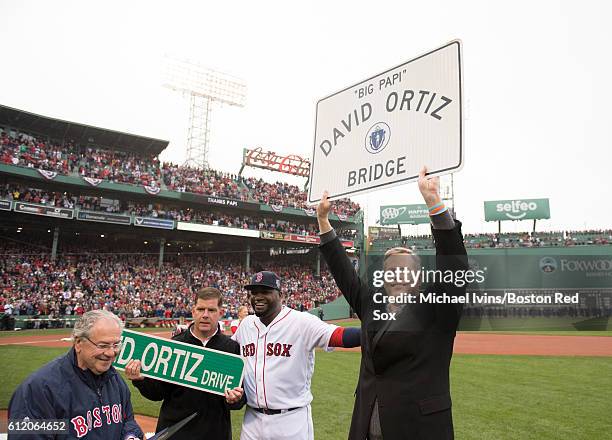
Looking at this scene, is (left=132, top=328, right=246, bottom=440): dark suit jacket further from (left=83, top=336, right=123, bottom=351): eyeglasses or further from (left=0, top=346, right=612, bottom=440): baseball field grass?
(left=0, top=346, right=612, bottom=440): baseball field grass

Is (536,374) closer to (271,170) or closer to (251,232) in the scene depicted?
(251,232)

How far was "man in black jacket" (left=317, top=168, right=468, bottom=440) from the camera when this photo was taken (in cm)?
196

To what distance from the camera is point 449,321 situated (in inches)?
79.8

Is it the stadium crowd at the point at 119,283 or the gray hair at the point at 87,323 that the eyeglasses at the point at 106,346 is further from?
the stadium crowd at the point at 119,283

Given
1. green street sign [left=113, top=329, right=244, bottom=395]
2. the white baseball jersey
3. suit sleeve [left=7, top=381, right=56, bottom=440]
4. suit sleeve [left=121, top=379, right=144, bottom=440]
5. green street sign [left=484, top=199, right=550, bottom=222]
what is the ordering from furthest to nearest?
green street sign [left=484, top=199, right=550, bottom=222]
the white baseball jersey
green street sign [left=113, top=329, right=244, bottom=395]
suit sleeve [left=121, top=379, right=144, bottom=440]
suit sleeve [left=7, top=381, right=56, bottom=440]

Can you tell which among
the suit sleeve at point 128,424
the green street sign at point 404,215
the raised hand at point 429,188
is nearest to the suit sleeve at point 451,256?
the raised hand at point 429,188

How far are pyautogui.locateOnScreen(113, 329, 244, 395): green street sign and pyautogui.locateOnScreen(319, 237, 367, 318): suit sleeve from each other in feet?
3.12

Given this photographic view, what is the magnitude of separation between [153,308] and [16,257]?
34.4 ft

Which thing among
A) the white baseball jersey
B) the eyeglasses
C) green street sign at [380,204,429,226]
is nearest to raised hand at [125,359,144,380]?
the eyeglasses

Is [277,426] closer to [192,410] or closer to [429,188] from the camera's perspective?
[192,410]

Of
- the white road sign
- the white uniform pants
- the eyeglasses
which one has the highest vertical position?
the white road sign

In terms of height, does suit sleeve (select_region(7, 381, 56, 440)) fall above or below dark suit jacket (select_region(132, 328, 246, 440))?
above

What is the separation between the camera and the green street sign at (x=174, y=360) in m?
2.80

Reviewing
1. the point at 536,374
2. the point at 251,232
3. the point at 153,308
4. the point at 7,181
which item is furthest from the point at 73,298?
the point at 536,374
